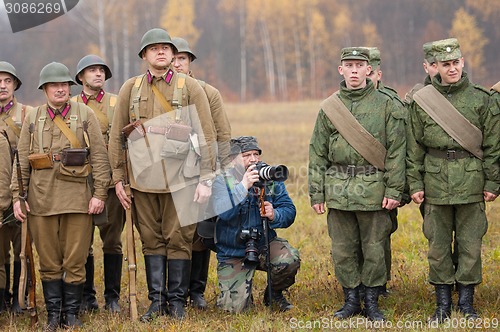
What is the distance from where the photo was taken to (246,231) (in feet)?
23.3

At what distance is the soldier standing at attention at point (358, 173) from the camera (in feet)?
21.6

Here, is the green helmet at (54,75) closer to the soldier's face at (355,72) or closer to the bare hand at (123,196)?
the bare hand at (123,196)

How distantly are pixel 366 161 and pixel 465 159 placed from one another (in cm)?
88

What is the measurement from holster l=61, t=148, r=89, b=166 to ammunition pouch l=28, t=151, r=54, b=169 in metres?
0.13

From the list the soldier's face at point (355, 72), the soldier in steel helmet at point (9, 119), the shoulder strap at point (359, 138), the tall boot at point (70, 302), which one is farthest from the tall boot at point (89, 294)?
the soldier's face at point (355, 72)

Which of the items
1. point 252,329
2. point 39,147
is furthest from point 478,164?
point 39,147

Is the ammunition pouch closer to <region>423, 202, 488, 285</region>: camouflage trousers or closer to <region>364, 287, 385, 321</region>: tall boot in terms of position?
<region>364, 287, 385, 321</region>: tall boot

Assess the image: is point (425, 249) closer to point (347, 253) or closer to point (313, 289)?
point (313, 289)

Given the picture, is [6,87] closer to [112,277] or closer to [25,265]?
[25,265]

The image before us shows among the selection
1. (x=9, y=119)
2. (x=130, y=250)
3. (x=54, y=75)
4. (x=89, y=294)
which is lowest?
(x=89, y=294)

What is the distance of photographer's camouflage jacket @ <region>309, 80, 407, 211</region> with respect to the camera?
656 centimetres

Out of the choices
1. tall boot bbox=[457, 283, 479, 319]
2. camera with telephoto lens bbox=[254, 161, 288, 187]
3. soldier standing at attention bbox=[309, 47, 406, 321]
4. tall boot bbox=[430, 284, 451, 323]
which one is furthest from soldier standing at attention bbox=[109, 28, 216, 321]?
tall boot bbox=[457, 283, 479, 319]

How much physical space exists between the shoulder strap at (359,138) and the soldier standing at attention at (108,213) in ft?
9.30

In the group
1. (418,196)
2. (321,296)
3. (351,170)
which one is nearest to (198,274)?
(321,296)
